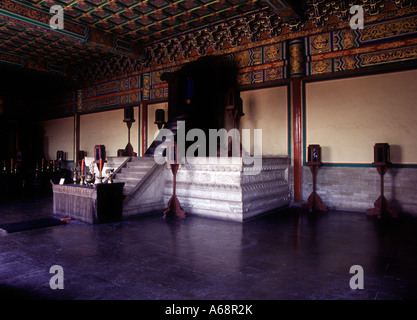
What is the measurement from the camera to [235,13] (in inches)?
255

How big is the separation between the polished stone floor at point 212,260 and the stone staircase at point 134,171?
133 cm

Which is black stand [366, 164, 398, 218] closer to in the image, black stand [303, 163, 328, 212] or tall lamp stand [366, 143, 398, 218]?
tall lamp stand [366, 143, 398, 218]

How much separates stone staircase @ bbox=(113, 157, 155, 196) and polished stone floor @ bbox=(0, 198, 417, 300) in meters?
1.33

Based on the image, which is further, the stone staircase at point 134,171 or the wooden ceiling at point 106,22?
the wooden ceiling at point 106,22

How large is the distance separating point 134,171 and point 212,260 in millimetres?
3583

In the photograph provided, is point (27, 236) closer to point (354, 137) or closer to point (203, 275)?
point (203, 275)

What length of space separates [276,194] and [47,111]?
33.5 feet

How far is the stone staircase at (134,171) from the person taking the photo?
5486 mm
